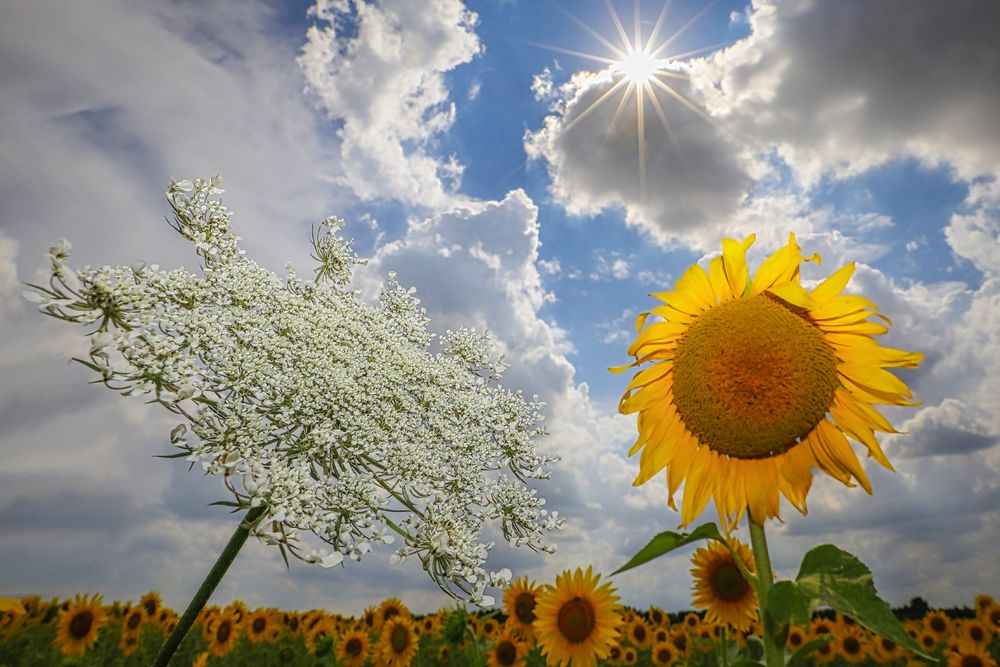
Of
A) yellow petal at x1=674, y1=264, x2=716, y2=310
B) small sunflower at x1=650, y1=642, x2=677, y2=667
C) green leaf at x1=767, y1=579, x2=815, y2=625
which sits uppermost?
yellow petal at x1=674, y1=264, x2=716, y2=310

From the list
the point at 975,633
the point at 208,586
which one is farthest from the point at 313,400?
the point at 975,633

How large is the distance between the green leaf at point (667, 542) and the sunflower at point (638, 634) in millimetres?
4183

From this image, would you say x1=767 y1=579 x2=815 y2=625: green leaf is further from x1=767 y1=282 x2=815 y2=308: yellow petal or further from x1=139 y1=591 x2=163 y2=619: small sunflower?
x1=139 y1=591 x2=163 y2=619: small sunflower

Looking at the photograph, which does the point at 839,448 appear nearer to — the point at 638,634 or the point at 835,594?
the point at 835,594

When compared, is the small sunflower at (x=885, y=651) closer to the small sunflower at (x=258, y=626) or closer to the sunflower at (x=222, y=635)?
the small sunflower at (x=258, y=626)

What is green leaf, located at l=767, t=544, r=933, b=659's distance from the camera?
3.40ft

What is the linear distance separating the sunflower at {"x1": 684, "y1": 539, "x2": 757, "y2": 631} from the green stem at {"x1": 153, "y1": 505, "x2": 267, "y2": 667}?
2088 millimetres

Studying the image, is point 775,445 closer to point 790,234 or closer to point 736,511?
Answer: point 736,511

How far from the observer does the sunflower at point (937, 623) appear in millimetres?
5344

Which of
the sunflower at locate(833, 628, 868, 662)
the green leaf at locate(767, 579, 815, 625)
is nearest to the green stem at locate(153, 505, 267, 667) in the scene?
the green leaf at locate(767, 579, 815, 625)

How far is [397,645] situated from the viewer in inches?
148

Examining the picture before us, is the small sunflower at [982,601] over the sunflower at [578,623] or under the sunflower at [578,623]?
over

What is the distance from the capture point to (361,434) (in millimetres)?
Result: 3326

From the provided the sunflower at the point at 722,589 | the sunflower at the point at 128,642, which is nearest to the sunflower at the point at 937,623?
the sunflower at the point at 722,589
